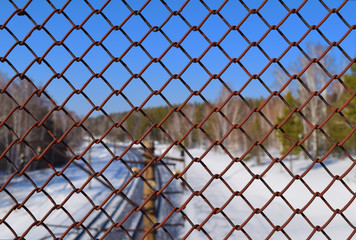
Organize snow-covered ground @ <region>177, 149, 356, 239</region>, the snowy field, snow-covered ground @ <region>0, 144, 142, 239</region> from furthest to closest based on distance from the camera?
snow-covered ground @ <region>0, 144, 142, 239</region> < the snowy field < snow-covered ground @ <region>177, 149, 356, 239</region>

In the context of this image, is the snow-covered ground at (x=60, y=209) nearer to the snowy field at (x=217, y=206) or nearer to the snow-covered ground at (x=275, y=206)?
the snowy field at (x=217, y=206)

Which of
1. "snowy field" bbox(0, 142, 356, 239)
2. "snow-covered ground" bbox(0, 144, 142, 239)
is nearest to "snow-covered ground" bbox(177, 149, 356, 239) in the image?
"snowy field" bbox(0, 142, 356, 239)

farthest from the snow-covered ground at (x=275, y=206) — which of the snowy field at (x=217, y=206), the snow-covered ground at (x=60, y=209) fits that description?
the snow-covered ground at (x=60, y=209)

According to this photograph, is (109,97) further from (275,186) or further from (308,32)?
(275,186)

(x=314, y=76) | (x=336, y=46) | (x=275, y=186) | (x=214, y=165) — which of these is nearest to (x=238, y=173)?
(x=275, y=186)

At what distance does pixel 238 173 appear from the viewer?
22.9 metres

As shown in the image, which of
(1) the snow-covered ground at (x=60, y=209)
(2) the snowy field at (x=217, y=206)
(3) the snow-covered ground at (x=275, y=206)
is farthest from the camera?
(1) the snow-covered ground at (x=60, y=209)

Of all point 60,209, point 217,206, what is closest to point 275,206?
point 217,206

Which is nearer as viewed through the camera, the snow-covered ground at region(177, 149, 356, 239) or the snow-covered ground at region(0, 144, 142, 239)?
the snow-covered ground at region(177, 149, 356, 239)

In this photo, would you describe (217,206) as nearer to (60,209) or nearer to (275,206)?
(275,206)

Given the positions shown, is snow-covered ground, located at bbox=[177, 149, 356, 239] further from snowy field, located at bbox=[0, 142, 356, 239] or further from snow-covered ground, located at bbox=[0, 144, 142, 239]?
snow-covered ground, located at bbox=[0, 144, 142, 239]

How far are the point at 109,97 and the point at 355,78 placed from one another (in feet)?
53.9

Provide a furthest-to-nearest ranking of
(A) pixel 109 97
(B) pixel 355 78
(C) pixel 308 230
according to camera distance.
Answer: (B) pixel 355 78
(C) pixel 308 230
(A) pixel 109 97

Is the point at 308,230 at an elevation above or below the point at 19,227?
above
